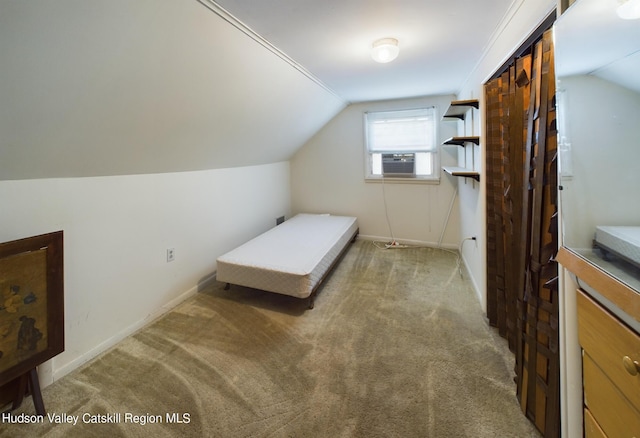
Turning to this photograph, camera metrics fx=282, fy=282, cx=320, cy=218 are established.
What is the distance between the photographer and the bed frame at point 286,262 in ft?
7.97

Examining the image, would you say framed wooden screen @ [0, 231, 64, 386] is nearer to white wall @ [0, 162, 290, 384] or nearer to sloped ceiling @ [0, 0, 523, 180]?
white wall @ [0, 162, 290, 384]

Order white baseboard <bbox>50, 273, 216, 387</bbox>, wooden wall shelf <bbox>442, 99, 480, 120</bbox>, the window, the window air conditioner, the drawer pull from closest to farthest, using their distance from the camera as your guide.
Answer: the drawer pull → white baseboard <bbox>50, 273, 216, 387</bbox> → wooden wall shelf <bbox>442, 99, 480, 120</bbox> → the window → the window air conditioner

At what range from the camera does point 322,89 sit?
3.27 metres

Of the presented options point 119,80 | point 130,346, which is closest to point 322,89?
point 119,80

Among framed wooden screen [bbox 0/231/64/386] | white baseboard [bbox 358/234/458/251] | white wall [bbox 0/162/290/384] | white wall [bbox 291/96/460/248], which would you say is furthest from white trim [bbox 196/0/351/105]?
white baseboard [bbox 358/234/458/251]

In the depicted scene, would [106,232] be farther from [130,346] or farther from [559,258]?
[559,258]

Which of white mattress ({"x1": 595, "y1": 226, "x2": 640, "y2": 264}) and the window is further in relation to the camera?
the window

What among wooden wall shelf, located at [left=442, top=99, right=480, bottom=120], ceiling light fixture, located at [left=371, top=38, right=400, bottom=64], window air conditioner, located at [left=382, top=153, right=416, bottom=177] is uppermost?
ceiling light fixture, located at [left=371, top=38, right=400, bottom=64]

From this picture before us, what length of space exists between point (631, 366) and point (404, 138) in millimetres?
3799

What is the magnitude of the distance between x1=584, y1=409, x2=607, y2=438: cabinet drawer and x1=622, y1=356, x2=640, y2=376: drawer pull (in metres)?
0.31

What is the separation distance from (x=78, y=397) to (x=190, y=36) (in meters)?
2.15

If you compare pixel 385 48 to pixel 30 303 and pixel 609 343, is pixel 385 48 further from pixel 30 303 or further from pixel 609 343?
pixel 30 303

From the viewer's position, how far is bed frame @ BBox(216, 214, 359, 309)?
243 centimetres

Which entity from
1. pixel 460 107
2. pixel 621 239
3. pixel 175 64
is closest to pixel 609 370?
pixel 621 239
